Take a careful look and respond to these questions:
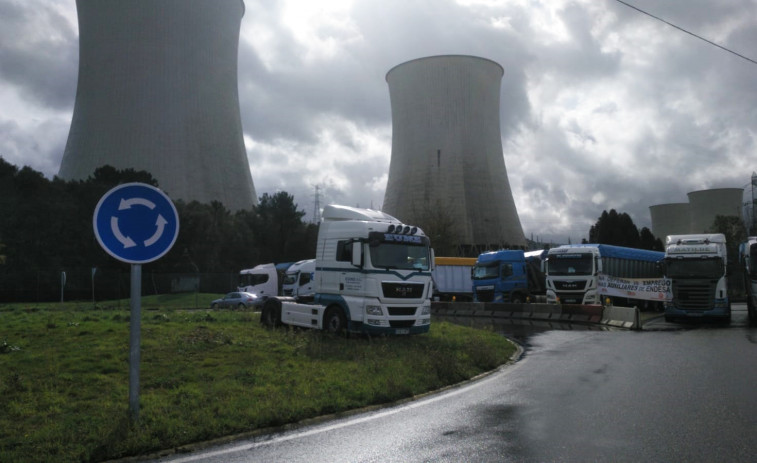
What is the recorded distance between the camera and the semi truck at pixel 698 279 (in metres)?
17.4

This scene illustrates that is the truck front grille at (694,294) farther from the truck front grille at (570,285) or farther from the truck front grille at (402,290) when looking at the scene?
the truck front grille at (402,290)

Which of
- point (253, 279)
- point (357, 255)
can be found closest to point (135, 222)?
point (357, 255)

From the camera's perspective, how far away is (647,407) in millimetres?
6199

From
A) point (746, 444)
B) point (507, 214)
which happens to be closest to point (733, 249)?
point (507, 214)

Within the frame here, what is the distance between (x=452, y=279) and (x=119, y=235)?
29.0 meters

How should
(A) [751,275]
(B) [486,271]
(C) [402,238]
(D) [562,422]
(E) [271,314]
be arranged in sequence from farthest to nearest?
(B) [486,271], (A) [751,275], (E) [271,314], (C) [402,238], (D) [562,422]

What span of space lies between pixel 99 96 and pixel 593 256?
3096cm

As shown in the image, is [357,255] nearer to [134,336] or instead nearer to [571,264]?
[134,336]

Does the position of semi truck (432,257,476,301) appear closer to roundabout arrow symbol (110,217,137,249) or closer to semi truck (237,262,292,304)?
semi truck (237,262,292,304)

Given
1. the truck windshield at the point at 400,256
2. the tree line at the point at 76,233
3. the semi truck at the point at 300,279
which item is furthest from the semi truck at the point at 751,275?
the tree line at the point at 76,233

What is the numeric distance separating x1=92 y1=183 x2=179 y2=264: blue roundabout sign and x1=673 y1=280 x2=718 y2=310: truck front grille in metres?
16.8

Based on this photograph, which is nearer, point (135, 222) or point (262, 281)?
point (135, 222)

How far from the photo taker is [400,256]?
1173 cm

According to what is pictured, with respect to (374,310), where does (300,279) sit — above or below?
above
